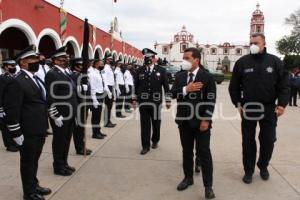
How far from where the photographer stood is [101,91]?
821 centimetres

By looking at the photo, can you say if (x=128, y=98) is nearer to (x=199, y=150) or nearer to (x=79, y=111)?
(x=79, y=111)

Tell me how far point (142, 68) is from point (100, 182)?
2.63 m

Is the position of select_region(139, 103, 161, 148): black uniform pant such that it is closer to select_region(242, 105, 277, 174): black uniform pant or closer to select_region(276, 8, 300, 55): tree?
select_region(242, 105, 277, 174): black uniform pant

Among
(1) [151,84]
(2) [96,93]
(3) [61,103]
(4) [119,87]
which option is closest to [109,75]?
(2) [96,93]

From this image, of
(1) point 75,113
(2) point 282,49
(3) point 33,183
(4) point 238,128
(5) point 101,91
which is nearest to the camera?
(3) point 33,183

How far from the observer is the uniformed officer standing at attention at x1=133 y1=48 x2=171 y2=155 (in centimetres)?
682

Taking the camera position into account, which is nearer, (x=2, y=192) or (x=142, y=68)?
(x=2, y=192)

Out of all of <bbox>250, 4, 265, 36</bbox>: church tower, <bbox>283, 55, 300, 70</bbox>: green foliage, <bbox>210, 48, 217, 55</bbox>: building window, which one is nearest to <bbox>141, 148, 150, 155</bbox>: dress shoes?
<bbox>283, 55, 300, 70</bbox>: green foliage

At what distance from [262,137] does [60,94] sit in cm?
291

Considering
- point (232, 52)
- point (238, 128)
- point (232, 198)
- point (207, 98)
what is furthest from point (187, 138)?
point (232, 52)

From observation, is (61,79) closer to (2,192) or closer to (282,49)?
(2,192)

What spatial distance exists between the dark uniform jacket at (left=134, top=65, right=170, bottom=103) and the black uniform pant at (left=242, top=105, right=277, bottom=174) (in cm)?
205

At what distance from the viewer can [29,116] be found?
4.12m

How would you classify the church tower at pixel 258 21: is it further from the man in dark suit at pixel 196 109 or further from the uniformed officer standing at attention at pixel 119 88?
the man in dark suit at pixel 196 109
